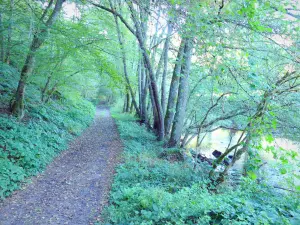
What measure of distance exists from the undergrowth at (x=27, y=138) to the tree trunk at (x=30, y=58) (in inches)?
17.8

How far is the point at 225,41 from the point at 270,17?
5.89 ft

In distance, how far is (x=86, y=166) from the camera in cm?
726

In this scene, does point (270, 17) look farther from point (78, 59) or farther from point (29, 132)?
point (29, 132)

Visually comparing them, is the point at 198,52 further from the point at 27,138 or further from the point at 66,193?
the point at 27,138

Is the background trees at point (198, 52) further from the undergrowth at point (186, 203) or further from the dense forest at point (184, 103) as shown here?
the undergrowth at point (186, 203)

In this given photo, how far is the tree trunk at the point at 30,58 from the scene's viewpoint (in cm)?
675

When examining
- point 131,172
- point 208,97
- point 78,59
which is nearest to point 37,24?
point 78,59

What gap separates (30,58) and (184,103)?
6.13m

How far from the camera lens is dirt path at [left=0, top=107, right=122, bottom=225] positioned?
14.5ft

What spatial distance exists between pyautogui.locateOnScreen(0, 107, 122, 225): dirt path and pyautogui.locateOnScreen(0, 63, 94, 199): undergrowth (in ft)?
1.08

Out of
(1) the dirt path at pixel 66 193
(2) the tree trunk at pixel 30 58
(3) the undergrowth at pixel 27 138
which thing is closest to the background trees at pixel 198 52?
(2) the tree trunk at pixel 30 58

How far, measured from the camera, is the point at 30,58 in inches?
291

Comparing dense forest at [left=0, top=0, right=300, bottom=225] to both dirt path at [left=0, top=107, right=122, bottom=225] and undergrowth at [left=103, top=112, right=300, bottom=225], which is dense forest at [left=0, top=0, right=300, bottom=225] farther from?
dirt path at [left=0, top=107, right=122, bottom=225]

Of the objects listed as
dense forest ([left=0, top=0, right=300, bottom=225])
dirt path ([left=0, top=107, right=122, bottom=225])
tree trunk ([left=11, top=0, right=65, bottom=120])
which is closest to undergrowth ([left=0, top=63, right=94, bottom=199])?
dense forest ([left=0, top=0, right=300, bottom=225])
